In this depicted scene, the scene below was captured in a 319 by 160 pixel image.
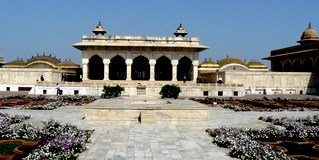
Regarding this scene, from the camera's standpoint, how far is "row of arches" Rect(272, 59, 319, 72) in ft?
125

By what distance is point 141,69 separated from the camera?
42750 mm

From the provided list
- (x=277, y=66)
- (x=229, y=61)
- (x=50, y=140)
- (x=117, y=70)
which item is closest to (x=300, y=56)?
(x=277, y=66)

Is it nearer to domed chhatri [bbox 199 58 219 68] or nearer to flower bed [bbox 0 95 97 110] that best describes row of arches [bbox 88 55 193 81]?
domed chhatri [bbox 199 58 219 68]

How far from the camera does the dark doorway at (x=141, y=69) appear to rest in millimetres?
42391

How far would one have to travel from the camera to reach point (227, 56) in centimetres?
5081

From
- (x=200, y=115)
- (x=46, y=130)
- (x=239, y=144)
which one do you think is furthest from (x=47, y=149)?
(x=200, y=115)

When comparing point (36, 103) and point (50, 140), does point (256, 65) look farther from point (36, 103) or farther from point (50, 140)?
point (50, 140)

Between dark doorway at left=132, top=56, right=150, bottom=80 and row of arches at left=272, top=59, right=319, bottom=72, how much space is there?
15249mm

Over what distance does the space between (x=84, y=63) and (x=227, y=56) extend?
69.3 feet

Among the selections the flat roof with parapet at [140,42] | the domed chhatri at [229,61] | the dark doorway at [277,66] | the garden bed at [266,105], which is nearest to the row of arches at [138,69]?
the flat roof with parapet at [140,42]

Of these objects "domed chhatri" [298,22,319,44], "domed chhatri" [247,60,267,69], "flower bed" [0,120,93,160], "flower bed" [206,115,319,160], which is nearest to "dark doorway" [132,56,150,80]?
"domed chhatri" [247,60,267,69]

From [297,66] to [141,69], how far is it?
52.9 feet

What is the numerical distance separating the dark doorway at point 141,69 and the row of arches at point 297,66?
1525 cm

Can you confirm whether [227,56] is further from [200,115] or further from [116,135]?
[116,135]
